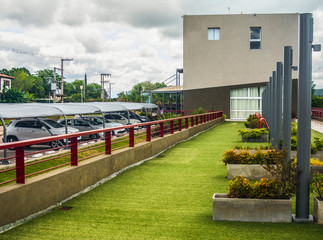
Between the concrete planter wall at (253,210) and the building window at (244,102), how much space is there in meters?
39.8

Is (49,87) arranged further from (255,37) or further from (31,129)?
(31,129)

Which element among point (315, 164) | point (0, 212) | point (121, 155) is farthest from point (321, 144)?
point (0, 212)

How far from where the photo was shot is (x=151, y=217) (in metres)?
6.41

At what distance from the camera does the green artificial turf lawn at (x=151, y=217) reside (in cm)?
554

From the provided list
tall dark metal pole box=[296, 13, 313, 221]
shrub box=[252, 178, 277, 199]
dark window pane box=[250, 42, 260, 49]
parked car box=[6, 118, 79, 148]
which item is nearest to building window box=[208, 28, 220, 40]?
dark window pane box=[250, 42, 260, 49]

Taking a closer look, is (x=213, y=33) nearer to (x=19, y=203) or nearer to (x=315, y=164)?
(x=315, y=164)

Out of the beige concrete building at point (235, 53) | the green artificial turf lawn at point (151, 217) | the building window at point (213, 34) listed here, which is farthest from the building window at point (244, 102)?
the green artificial turf lawn at point (151, 217)

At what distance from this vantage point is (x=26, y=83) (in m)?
130

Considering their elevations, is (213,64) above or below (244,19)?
below

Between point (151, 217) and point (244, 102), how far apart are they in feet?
132

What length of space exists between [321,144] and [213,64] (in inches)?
1366

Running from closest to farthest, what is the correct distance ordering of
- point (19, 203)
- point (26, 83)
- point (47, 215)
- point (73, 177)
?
point (19, 203)
point (47, 215)
point (73, 177)
point (26, 83)

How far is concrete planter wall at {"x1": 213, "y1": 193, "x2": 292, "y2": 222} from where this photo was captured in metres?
6.05

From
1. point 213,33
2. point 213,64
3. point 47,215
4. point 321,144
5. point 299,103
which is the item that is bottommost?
point 47,215
